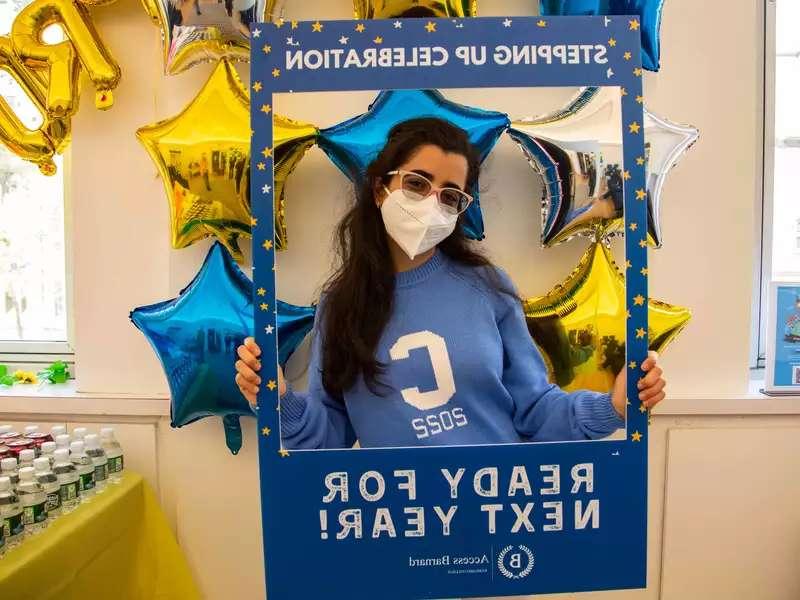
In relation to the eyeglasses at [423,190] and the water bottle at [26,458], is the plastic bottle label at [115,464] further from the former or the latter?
the eyeglasses at [423,190]

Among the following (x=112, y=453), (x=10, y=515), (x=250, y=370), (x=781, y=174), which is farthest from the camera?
(x=781, y=174)

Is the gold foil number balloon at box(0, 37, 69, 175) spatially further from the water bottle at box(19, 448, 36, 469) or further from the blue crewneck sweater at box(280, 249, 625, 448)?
the blue crewneck sweater at box(280, 249, 625, 448)

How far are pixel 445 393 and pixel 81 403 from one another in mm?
1055

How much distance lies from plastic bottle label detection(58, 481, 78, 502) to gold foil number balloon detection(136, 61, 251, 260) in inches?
25.1

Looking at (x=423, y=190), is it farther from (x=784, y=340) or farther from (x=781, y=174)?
(x=781, y=174)

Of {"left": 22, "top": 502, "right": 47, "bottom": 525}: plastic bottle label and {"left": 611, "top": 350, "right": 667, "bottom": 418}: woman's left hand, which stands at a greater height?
{"left": 611, "top": 350, "right": 667, "bottom": 418}: woman's left hand

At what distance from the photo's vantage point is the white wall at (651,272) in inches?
Result: 55.3

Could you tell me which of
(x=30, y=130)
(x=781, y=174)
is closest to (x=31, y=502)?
(x=30, y=130)

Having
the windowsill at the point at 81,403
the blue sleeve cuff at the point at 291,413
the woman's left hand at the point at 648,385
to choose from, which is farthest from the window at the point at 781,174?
the windowsill at the point at 81,403

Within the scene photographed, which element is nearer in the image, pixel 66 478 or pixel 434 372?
pixel 434 372

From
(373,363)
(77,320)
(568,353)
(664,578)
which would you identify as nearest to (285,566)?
(373,363)

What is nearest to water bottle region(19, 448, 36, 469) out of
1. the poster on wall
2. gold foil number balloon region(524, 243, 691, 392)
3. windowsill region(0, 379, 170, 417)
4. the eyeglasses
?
windowsill region(0, 379, 170, 417)

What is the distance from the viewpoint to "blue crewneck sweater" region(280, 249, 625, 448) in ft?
3.19

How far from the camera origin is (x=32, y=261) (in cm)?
180
